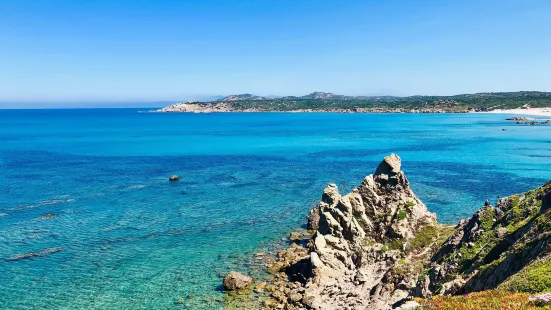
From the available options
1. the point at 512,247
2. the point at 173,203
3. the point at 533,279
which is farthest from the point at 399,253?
the point at 173,203

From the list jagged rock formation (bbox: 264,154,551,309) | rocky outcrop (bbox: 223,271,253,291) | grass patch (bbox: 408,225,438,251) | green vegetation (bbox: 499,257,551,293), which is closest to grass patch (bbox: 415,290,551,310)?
green vegetation (bbox: 499,257,551,293)

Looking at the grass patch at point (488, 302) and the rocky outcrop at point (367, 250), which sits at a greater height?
the grass patch at point (488, 302)

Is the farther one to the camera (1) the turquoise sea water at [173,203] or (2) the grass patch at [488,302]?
(1) the turquoise sea water at [173,203]

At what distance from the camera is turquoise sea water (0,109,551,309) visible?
37.3m

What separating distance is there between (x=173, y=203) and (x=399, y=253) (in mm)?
38147

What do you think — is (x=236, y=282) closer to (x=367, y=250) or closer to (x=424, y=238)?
(x=367, y=250)

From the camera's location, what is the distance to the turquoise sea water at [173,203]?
37.3 m

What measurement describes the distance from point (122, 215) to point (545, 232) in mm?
50692

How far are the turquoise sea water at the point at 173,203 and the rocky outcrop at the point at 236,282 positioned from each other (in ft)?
4.14

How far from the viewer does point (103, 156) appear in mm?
119688

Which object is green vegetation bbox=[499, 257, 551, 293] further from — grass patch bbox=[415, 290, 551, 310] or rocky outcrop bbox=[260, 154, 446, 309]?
rocky outcrop bbox=[260, 154, 446, 309]

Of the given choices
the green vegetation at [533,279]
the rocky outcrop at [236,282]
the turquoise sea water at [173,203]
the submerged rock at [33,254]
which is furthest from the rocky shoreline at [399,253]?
the submerged rock at [33,254]

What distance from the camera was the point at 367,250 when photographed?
39469 millimetres

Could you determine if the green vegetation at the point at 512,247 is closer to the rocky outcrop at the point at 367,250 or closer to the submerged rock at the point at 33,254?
the rocky outcrop at the point at 367,250
